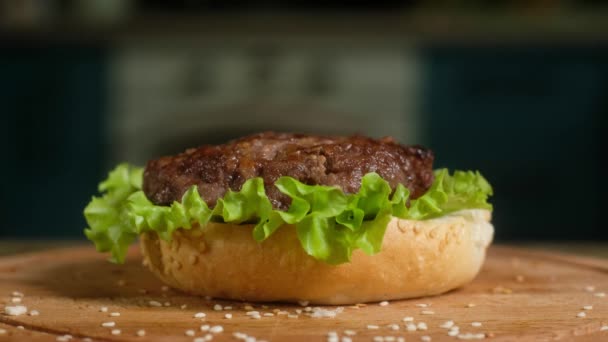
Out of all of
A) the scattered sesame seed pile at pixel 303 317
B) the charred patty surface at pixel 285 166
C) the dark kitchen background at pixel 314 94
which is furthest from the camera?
the dark kitchen background at pixel 314 94

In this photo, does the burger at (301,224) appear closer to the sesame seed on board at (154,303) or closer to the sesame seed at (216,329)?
the sesame seed on board at (154,303)

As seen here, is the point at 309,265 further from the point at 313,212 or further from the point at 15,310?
the point at 15,310

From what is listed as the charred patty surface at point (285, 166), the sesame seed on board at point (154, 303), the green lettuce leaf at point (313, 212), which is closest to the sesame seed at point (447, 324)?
the green lettuce leaf at point (313, 212)

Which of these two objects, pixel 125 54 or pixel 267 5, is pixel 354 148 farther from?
pixel 267 5

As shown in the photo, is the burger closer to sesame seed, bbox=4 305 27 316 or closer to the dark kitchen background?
sesame seed, bbox=4 305 27 316

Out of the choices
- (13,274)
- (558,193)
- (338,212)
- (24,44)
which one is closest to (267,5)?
(24,44)

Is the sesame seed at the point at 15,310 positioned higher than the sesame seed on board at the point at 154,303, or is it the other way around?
the sesame seed at the point at 15,310

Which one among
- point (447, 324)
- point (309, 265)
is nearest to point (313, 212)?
point (309, 265)

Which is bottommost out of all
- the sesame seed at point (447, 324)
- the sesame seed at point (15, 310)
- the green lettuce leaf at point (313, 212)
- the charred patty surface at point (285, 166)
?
the sesame seed at point (15, 310)
